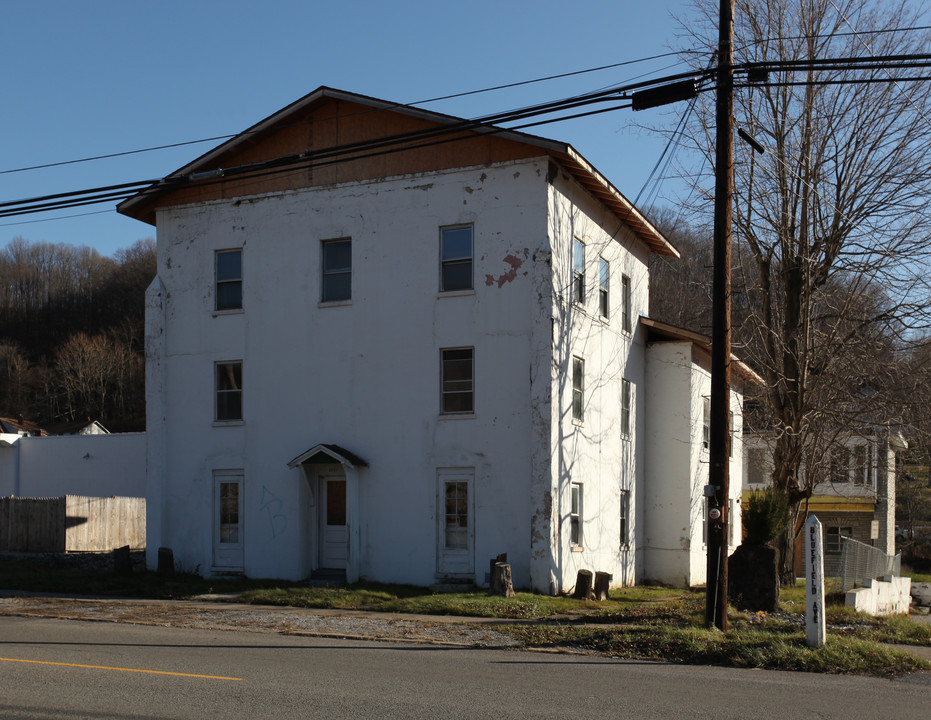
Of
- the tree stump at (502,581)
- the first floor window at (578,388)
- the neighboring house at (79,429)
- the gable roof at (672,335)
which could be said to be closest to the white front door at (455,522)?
the tree stump at (502,581)

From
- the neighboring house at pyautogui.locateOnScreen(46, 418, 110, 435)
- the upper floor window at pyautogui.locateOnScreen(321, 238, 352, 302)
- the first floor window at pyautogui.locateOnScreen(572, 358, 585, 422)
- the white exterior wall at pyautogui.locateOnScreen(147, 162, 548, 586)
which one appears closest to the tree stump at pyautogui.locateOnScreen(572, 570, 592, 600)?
the white exterior wall at pyautogui.locateOnScreen(147, 162, 548, 586)

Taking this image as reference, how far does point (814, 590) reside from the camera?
12.2 metres

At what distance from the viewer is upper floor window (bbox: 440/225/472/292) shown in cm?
2058

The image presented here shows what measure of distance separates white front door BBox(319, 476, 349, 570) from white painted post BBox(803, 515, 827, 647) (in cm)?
1132

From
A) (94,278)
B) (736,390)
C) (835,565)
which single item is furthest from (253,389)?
(94,278)

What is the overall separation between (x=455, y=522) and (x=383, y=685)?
1073 centimetres

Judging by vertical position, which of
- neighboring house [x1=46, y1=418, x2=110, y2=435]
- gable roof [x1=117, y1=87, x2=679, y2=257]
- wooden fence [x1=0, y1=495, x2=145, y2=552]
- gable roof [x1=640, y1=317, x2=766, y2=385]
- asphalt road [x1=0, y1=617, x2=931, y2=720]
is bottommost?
wooden fence [x1=0, y1=495, x2=145, y2=552]

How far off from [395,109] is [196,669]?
1371 cm

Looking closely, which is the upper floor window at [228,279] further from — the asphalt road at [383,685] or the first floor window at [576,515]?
the asphalt road at [383,685]

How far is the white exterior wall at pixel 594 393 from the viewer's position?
20.0 m

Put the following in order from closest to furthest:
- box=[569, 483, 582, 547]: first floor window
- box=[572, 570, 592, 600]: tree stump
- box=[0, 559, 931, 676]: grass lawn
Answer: box=[0, 559, 931, 676]: grass lawn → box=[572, 570, 592, 600]: tree stump → box=[569, 483, 582, 547]: first floor window

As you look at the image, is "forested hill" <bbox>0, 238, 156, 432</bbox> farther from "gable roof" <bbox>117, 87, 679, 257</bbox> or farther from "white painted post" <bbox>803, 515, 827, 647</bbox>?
"white painted post" <bbox>803, 515, 827, 647</bbox>

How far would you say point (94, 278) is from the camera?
96.1 meters

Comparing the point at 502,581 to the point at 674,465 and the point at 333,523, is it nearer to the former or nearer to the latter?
the point at 333,523
